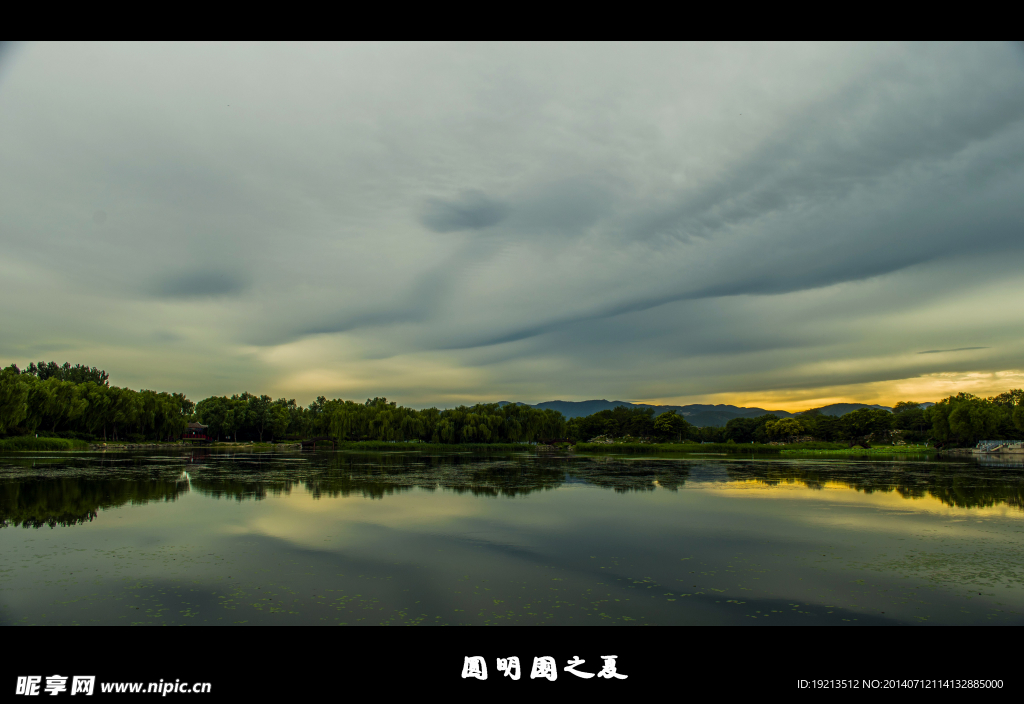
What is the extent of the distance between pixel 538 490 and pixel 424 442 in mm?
69685

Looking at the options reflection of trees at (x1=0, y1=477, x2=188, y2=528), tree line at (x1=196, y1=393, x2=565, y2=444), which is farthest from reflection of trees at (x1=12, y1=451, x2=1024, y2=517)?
tree line at (x1=196, y1=393, x2=565, y2=444)

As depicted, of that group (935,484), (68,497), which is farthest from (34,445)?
(935,484)

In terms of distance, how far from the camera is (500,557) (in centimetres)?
1152

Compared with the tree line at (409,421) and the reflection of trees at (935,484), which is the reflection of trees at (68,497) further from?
the tree line at (409,421)

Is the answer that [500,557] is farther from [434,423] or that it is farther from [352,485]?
[434,423]

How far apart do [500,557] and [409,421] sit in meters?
76.3

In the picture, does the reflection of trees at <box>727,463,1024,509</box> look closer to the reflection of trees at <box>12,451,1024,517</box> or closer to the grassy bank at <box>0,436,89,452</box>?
the reflection of trees at <box>12,451,1024,517</box>

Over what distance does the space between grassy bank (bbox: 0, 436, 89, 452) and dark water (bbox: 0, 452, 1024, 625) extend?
140 feet

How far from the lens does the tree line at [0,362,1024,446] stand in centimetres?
6398

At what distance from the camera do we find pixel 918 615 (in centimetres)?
802
